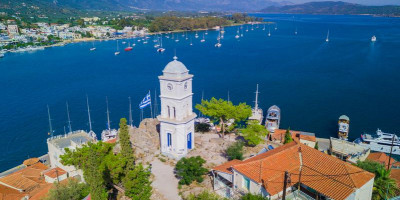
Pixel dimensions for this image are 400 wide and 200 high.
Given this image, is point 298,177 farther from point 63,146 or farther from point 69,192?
point 63,146

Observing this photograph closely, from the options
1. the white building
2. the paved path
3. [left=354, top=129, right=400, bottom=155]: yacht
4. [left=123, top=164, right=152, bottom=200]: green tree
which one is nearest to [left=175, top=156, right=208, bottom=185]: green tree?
the paved path

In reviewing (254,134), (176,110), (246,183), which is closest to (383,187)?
(246,183)

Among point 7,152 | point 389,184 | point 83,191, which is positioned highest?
point 389,184

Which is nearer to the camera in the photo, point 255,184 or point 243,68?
point 255,184

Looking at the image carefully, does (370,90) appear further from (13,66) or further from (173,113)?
(13,66)

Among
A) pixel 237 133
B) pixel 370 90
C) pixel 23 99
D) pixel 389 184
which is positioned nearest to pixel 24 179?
pixel 237 133

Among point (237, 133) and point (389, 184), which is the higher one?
point (389, 184)

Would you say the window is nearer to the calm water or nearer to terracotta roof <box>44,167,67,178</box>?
terracotta roof <box>44,167,67,178</box>

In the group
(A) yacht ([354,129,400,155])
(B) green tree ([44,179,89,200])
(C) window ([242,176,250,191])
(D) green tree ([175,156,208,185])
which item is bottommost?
(A) yacht ([354,129,400,155])
